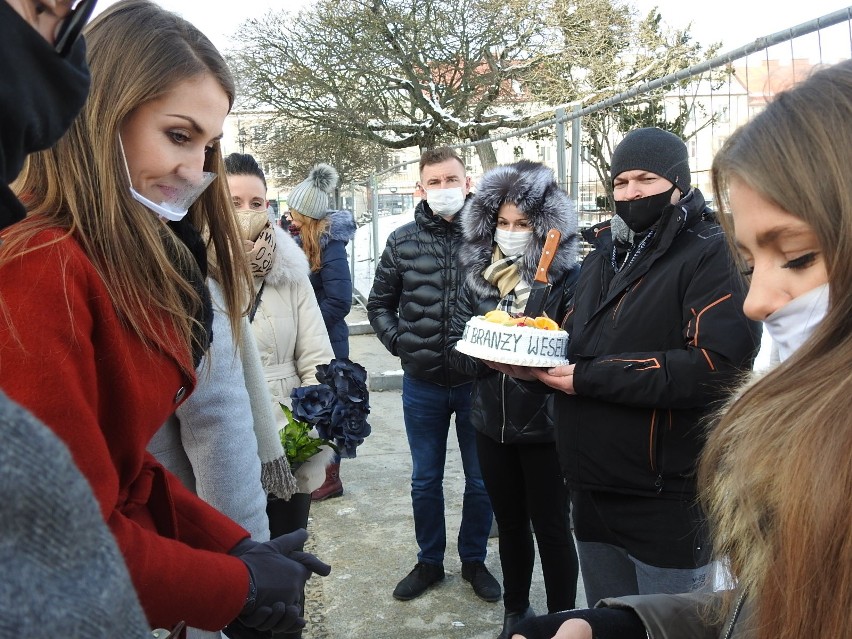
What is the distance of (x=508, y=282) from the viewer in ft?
12.1

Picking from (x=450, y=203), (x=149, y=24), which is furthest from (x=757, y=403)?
(x=450, y=203)

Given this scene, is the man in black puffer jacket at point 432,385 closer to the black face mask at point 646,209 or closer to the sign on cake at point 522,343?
the sign on cake at point 522,343

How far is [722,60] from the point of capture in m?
3.22

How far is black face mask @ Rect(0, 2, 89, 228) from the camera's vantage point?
69 centimetres

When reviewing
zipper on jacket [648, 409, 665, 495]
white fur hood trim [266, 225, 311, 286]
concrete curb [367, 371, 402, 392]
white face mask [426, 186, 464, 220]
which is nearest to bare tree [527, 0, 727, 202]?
concrete curb [367, 371, 402, 392]

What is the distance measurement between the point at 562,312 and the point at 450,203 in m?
1.21

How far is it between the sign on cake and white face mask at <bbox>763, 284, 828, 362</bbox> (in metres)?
1.42

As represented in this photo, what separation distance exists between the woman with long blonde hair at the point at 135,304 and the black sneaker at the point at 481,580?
2.40m

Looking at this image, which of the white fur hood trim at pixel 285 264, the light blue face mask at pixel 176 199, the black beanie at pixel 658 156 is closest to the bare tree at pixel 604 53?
the white fur hood trim at pixel 285 264

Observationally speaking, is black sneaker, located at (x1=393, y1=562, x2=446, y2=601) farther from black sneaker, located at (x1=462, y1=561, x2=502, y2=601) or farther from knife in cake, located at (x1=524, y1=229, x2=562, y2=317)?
knife in cake, located at (x1=524, y1=229, x2=562, y2=317)

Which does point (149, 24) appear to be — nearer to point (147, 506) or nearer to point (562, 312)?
point (147, 506)

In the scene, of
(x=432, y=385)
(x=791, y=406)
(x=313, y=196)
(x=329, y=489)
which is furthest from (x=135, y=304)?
(x=313, y=196)

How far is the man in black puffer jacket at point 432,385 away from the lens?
13.4 feet

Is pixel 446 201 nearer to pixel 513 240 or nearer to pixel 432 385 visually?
pixel 513 240
